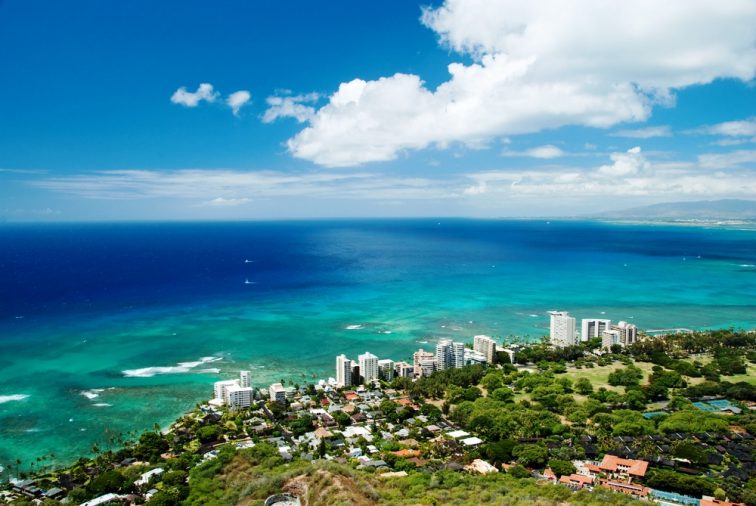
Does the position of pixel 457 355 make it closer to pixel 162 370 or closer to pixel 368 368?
pixel 368 368

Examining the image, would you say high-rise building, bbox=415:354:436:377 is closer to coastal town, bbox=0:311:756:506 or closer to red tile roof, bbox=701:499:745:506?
coastal town, bbox=0:311:756:506

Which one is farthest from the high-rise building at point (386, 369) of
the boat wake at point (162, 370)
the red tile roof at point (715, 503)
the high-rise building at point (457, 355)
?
the red tile roof at point (715, 503)

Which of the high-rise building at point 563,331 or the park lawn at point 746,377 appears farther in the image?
the high-rise building at point 563,331

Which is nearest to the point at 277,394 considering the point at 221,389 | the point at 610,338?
the point at 221,389

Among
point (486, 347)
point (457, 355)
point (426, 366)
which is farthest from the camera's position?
point (486, 347)

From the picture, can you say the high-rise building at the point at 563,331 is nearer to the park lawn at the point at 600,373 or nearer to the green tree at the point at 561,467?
the park lawn at the point at 600,373

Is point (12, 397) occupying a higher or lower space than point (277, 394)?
lower
